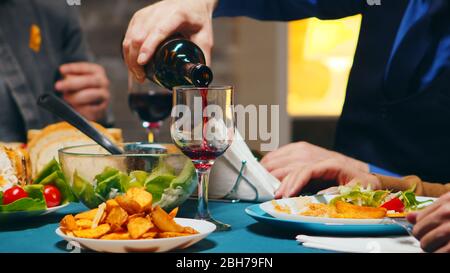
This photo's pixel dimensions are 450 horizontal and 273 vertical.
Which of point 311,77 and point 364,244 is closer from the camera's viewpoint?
point 364,244

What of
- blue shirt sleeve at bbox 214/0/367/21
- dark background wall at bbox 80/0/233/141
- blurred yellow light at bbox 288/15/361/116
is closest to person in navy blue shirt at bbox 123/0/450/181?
blue shirt sleeve at bbox 214/0/367/21

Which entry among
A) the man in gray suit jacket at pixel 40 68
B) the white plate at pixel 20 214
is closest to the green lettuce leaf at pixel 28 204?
the white plate at pixel 20 214

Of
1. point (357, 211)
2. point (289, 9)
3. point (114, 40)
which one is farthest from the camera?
point (114, 40)

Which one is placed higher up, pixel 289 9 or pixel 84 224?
pixel 289 9

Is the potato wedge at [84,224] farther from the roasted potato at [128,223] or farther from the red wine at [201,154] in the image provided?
the red wine at [201,154]

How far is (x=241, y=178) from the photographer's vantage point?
4.45 ft

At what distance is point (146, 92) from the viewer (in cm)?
187

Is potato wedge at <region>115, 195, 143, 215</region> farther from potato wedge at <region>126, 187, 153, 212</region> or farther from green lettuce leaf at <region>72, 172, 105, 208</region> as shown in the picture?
green lettuce leaf at <region>72, 172, 105, 208</region>

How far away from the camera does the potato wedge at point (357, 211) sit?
40.4 inches

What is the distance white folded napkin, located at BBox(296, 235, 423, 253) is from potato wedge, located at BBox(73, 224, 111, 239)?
0.25 meters

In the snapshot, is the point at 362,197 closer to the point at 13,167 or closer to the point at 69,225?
the point at 69,225

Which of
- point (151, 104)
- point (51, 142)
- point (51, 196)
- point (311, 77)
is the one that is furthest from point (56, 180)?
point (311, 77)

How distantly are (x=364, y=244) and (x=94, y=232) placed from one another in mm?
339
